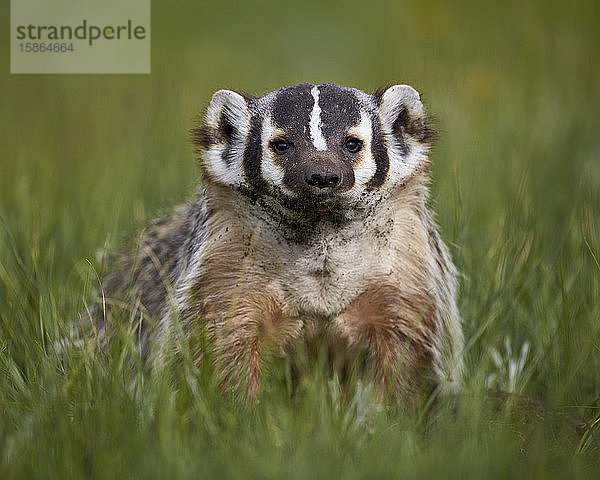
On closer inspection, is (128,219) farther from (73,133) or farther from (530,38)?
(530,38)

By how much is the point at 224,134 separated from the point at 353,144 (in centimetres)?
50

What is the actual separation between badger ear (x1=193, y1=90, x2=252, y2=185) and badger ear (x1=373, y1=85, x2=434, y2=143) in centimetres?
47

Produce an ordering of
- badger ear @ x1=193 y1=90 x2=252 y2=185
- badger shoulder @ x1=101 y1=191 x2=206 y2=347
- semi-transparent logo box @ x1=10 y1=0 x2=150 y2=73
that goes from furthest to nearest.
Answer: semi-transparent logo box @ x1=10 y1=0 x2=150 y2=73, badger shoulder @ x1=101 y1=191 x2=206 y2=347, badger ear @ x1=193 y1=90 x2=252 y2=185

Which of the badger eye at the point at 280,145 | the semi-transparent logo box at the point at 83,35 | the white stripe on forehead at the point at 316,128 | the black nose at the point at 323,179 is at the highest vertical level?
the semi-transparent logo box at the point at 83,35

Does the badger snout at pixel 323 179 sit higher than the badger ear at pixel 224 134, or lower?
lower

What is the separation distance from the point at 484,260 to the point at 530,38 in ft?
11.5

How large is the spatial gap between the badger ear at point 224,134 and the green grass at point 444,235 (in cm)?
47

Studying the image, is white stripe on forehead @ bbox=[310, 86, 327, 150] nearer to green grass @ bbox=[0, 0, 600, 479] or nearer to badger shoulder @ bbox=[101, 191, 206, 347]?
badger shoulder @ bbox=[101, 191, 206, 347]

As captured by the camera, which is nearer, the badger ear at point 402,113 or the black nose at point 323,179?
the black nose at point 323,179

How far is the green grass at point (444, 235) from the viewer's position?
93.8 inches

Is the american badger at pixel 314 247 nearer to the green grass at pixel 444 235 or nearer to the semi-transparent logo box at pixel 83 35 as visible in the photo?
the green grass at pixel 444 235

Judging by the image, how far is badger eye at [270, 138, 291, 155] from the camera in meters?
2.98

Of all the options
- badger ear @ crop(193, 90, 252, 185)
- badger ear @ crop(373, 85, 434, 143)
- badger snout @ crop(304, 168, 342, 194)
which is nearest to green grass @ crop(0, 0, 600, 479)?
badger ear @ crop(193, 90, 252, 185)

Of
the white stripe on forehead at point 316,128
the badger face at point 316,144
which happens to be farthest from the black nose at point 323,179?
the white stripe on forehead at point 316,128
